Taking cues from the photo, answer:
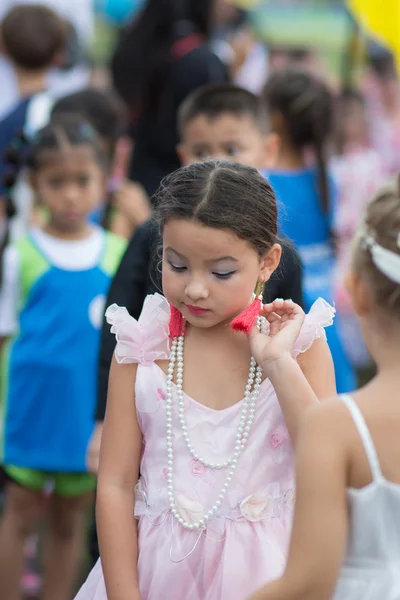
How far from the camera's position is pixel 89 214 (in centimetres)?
495

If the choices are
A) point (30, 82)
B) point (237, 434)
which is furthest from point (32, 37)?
point (237, 434)

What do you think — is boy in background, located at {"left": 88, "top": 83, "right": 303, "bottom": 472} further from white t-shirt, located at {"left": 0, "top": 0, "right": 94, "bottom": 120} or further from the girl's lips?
white t-shirt, located at {"left": 0, "top": 0, "right": 94, "bottom": 120}

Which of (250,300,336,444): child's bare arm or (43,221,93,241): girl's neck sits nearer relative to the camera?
(250,300,336,444): child's bare arm

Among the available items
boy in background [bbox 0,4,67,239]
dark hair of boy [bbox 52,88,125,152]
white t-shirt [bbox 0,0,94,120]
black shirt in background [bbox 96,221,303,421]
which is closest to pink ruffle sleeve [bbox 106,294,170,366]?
black shirt in background [bbox 96,221,303,421]

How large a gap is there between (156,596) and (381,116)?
10.0 meters

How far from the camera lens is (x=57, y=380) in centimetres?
444

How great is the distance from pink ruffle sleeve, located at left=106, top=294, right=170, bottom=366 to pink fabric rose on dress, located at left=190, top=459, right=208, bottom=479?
0.90 ft

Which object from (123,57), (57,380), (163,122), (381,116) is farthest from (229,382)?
(381,116)

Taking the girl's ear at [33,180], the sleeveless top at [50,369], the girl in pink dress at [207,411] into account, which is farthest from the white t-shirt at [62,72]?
the girl in pink dress at [207,411]

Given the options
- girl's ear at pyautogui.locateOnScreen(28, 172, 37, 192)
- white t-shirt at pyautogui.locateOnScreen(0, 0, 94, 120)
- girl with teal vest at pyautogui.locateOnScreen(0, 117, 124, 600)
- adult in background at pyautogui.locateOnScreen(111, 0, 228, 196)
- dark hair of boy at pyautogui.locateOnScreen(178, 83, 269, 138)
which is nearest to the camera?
dark hair of boy at pyautogui.locateOnScreen(178, 83, 269, 138)

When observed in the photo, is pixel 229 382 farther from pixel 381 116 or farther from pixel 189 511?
pixel 381 116

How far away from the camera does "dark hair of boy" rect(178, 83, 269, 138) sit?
4.00 meters

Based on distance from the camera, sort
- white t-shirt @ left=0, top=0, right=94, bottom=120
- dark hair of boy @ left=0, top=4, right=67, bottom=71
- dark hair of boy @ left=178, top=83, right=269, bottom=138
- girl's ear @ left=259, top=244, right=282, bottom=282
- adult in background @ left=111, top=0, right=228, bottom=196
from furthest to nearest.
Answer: white t-shirt @ left=0, top=0, right=94, bottom=120
dark hair of boy @ left=0, top=4, right=67, bottom=71
adult in background @ left=111, top=0, right=228, bottom=196
dark hair of boy @ left=178, top=83, right=269, bottom=138
girl's ear @ left=259, top=244, right=282, bottom=282

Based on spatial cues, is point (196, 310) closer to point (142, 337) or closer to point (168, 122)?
point (142, 337)
